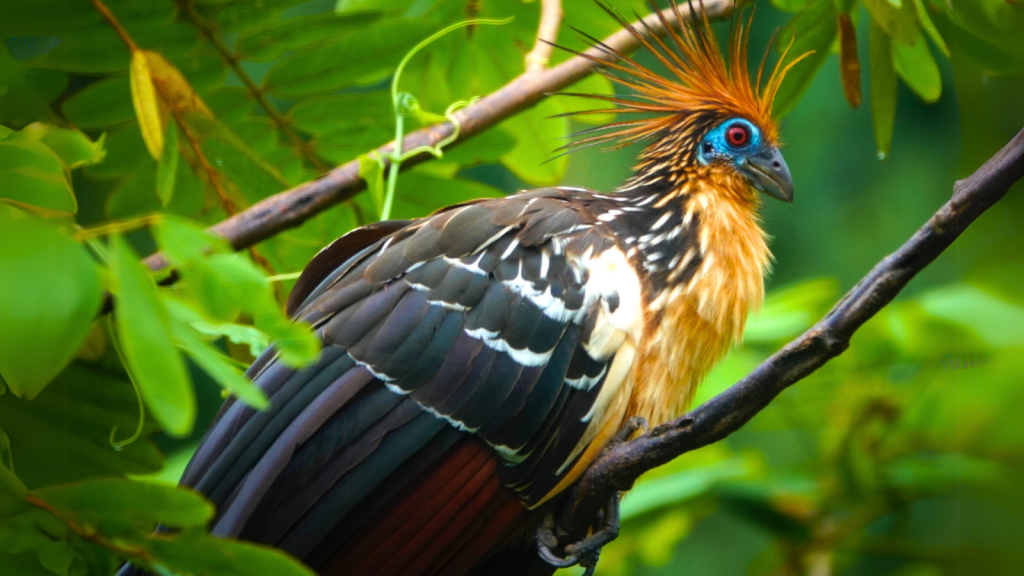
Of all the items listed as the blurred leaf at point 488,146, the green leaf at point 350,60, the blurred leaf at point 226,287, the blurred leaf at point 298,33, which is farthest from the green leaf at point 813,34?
the blurred leaf at point 226,287

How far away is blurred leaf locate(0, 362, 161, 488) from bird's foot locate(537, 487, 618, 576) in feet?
2.28

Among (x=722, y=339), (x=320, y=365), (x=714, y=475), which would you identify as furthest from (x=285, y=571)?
(x=714, y=475)

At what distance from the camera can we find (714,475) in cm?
233

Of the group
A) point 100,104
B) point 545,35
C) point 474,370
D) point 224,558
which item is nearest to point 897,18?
point 545,35

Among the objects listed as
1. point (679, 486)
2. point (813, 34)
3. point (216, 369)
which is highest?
point (813, 34)

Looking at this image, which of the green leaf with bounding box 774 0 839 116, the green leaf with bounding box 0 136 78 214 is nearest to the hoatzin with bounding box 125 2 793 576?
the green leaf with bounding box 774 0 839 116

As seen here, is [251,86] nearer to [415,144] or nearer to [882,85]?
[415,144]

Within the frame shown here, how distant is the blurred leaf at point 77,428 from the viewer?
1289 millimetres

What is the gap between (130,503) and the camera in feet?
3.02

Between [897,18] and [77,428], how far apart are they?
1.55 m

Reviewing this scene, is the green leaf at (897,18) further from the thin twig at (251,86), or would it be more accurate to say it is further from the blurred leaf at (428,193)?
the thin twig at (251,86)

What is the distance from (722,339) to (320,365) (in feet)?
2.58

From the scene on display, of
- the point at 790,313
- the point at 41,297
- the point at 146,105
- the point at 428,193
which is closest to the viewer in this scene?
the point at 41,297

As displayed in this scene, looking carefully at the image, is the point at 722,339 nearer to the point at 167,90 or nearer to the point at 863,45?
the point at 167,90
